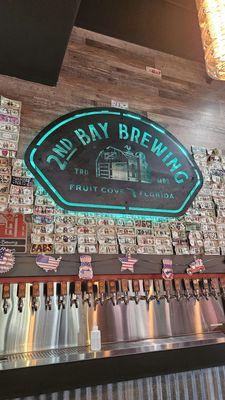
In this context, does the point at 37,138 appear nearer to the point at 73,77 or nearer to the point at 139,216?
the point at 73,77

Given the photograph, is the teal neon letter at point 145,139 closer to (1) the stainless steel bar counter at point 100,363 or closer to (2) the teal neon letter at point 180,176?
(2) the teal neon letter at point 180,176

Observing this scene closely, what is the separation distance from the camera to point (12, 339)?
198 centimetres

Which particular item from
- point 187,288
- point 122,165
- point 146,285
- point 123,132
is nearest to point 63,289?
point 146,285

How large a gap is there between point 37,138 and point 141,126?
1007mm

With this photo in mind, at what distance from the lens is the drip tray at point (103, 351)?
5.77ft

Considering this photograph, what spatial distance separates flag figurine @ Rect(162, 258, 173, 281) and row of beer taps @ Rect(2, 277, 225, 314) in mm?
39

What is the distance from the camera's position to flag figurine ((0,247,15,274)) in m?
1.98

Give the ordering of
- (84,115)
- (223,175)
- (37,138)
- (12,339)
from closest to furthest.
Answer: (12,339)
(37,138)
(84,115)
(223,175)

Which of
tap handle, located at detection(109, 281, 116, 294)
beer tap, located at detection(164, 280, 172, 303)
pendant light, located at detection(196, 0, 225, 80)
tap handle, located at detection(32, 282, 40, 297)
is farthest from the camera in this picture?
beer tap, located at detection(164, 280, 172, 303)

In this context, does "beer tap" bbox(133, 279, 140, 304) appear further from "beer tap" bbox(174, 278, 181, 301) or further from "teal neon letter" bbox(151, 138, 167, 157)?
"teal neon letter" bbox(151, 138, 167, 157)

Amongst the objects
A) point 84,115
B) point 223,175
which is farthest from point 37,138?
point 223,175

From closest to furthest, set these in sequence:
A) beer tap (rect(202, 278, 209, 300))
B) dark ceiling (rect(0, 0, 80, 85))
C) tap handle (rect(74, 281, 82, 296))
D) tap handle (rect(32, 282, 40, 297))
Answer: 1. dark ceiling (rect(0, 0, 80, 85))
2. tap handle (rect(32, 282, 40, 297))
3. tap handle (rect(74, 281, 82, 296))
4. beer tap (rect(202, 278, 209, 300))

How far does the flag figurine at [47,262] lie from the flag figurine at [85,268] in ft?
0.60

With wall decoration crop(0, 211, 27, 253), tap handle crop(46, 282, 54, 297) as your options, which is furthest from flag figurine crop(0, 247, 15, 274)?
tap handle crop(46, 282, 54, 297)
